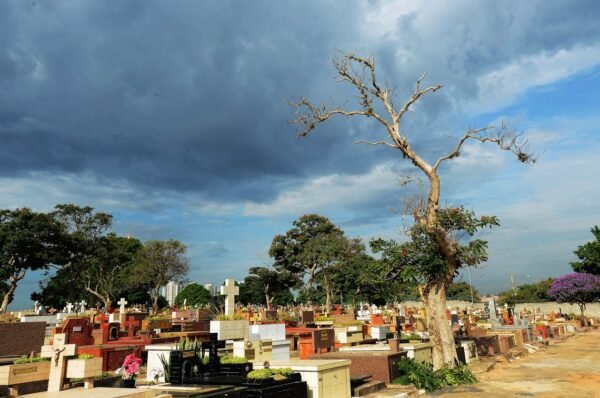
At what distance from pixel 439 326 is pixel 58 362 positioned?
9500mm

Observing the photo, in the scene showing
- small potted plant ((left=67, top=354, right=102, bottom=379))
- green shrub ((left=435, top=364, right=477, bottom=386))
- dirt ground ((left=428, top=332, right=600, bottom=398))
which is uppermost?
small potted plant ((left=67, top=354, right=102, bottom=379))

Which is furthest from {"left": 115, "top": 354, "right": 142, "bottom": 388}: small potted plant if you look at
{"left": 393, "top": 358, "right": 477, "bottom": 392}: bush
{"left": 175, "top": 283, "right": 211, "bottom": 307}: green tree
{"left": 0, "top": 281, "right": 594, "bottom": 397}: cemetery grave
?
{"left": 175, "top": 283, "right": 211, "bottom": 307}: green tree

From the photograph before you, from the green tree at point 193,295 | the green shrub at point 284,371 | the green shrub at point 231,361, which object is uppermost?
the green tree at point 193,295

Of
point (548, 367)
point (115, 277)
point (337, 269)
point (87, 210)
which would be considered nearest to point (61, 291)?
point (115, 277)

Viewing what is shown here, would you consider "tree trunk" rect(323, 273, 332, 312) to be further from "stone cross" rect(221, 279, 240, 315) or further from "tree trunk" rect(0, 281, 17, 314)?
"stone cross" rect(221, 279, 240, 315)

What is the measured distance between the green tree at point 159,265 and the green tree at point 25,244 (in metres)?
10.2

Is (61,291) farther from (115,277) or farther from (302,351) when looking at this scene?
(302,351)

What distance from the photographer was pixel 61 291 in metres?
53.0

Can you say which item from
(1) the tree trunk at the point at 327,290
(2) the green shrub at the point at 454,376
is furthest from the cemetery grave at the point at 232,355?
(1) the tree trunk at the point at 327,290

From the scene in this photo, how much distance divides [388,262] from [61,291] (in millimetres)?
50850

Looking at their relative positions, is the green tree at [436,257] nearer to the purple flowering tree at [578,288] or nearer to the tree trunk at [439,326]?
the tree trunk at [439,326]

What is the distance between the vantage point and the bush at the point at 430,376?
11.1 metres

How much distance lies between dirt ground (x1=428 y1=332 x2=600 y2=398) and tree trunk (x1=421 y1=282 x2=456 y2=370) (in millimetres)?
1096

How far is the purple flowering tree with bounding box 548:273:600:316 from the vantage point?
144ft
